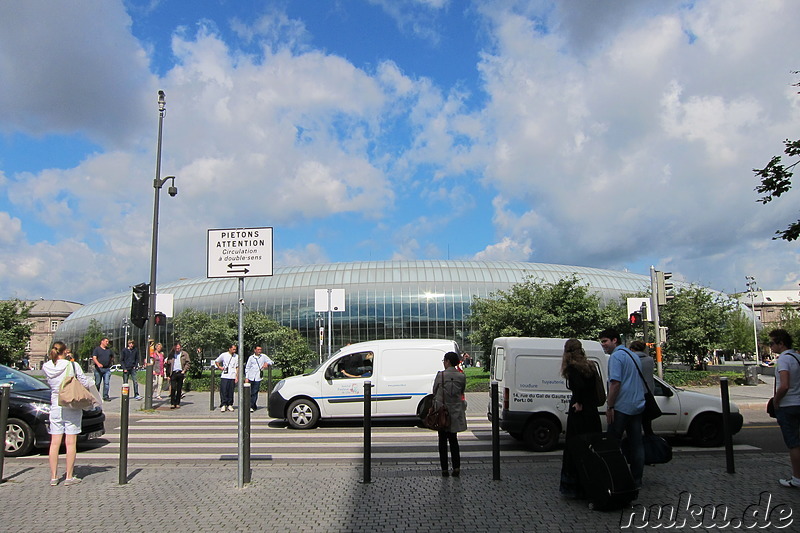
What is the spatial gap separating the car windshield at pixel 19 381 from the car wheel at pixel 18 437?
2.22ft

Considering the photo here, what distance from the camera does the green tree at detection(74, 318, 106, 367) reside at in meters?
76.6

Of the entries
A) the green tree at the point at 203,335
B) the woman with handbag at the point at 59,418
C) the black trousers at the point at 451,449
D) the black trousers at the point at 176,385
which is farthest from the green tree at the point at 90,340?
the black trousers at the point at 451,449

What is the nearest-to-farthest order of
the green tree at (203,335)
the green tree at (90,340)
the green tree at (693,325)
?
the green tree at (693,325), the green tree at (203,335), the green tree at (90,340)

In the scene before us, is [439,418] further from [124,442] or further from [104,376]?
[104,376]

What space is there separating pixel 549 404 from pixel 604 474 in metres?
4.28

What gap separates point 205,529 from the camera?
573 centimetres

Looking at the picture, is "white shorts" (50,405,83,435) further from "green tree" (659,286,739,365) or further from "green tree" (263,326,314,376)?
"green tree" (659,286,739,365)

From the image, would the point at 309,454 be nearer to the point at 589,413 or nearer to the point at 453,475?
the point at 453,475

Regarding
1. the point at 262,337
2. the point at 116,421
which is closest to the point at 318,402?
the point at 116,421

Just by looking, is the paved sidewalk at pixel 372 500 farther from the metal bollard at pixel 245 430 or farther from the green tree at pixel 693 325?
the green tree at pixel 693 325

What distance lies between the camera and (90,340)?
7994 cm

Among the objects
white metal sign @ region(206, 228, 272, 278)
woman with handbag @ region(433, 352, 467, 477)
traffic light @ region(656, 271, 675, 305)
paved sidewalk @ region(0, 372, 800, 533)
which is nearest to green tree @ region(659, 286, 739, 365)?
traffic light @ region(656, 271, 675, 305)

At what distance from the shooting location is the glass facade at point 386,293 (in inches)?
2822

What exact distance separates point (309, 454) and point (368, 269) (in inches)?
2634
